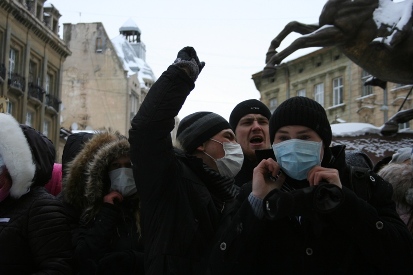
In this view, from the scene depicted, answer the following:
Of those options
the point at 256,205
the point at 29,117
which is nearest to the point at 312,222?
the point at 256,205

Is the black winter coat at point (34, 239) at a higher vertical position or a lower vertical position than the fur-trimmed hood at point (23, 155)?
lower

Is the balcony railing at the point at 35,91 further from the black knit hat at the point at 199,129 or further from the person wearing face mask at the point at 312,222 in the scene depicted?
the person wearing face mask at the point at 312,222

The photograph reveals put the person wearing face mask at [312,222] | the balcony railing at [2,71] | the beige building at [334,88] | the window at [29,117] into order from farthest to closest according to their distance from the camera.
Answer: the window at [29,117]
the balcony railing at [2,71]
the beige building at [334,88]
the person wearing face mask at [312,222]

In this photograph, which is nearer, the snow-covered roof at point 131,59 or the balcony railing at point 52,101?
the balcony railing at point 52,101

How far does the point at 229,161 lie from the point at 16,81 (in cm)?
3140

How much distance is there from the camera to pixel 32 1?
36.0 meters

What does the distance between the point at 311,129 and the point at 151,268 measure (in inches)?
37.2

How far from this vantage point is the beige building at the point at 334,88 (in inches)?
1192

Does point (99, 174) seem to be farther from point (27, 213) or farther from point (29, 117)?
point (29, 117)

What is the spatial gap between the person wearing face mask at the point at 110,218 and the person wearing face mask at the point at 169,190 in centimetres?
58

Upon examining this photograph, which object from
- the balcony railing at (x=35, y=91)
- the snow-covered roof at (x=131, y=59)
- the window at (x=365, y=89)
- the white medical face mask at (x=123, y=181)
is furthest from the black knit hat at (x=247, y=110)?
the snow-covered roof at (x=131, y=59)

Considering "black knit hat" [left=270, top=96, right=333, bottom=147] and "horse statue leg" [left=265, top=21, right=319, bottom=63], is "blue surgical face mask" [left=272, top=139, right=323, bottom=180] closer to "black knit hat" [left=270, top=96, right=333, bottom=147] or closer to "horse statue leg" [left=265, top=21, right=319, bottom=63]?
"black knit hat" [left=270, top=96, right=333, bottom=147]

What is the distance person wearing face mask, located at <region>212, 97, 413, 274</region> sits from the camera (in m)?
2.66

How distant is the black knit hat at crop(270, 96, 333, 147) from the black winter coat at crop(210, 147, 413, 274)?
0.95ft
